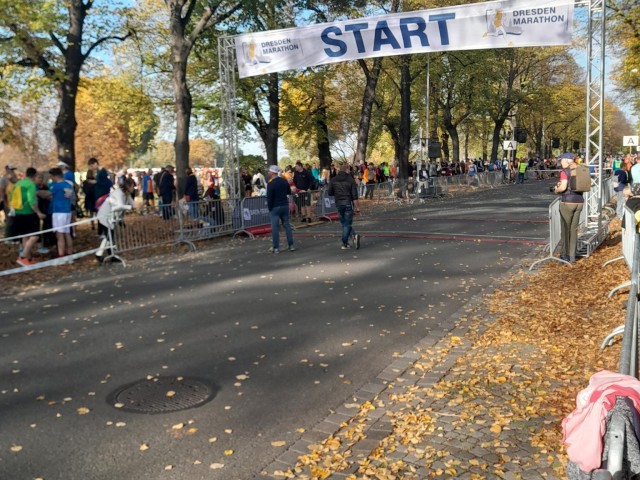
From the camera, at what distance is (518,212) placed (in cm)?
2002

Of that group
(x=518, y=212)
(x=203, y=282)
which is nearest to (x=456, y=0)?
(x=518, y=212)

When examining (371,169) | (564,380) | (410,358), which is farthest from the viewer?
(371,169)

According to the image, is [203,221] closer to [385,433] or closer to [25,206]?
[25,206]

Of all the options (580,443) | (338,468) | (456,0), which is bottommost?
(338,468)

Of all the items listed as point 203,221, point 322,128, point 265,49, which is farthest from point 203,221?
point 322,128

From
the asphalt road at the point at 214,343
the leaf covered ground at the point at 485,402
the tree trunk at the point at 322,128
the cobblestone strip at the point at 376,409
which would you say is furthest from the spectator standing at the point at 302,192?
the tree trunk at the point at 322,128

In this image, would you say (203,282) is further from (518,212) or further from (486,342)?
(518,212)

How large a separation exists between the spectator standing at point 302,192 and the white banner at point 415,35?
12.2 ft

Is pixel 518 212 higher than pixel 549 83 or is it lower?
lower

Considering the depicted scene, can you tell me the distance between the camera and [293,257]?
12180mm

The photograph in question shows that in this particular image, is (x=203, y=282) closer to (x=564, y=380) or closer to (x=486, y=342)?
(x=486, y=342)

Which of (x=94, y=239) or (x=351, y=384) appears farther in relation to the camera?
(x=94, y=239)

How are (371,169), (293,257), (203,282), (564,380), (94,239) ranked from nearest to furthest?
(564,380) → (203,282) → (293,257) → (94,239) → (371,169)

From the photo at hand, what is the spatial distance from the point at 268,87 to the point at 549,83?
109ft
